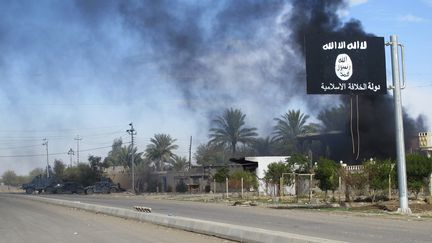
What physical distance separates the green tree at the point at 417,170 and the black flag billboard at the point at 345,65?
A: 8001mm

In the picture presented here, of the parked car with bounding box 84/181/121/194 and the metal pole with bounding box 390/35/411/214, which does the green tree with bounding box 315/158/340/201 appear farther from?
the parked car with bounding box 84/181/121/194

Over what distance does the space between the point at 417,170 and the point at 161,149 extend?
6799 centimetres

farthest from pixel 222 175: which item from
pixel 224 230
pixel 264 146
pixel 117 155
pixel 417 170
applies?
pixel 117 155

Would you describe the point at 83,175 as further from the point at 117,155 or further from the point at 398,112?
the point at 398,112

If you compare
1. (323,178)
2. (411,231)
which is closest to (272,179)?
(323,178)

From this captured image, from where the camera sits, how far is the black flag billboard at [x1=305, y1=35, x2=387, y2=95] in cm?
2477

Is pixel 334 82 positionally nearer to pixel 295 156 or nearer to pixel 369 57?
pixel 369 57

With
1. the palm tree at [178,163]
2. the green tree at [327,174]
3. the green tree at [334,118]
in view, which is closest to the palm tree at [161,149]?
the palm tree at [178,163]

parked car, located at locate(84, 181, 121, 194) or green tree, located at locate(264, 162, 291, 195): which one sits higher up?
green tree, located at locate(264, 162, 291, 195)

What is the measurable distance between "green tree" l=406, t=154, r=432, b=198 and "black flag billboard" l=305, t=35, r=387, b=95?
8.00 meters

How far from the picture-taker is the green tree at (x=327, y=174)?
34.8m

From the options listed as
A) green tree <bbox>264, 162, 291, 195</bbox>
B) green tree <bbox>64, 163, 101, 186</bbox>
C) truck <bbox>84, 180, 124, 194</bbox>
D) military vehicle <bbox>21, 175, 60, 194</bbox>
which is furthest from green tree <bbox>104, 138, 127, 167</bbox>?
green tree <bbox>264, 162, 291, 195</bbox>

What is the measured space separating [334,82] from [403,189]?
548 centimetres

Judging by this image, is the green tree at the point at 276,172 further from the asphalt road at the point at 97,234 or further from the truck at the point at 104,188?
the truck at the point at 104,188
